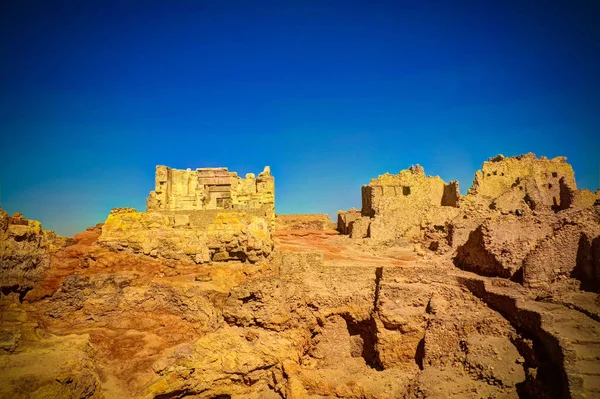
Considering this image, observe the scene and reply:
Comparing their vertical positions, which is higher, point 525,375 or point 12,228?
point 12,228

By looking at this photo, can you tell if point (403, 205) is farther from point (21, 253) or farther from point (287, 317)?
point (21, 253)

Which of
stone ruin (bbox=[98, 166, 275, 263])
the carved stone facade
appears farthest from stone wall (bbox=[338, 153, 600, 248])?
stone ruin (bbox=[98, 166, 275, 263])

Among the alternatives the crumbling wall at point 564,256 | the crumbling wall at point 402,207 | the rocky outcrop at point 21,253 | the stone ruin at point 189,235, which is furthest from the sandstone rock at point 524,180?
the rocky outcrop at point 21,253

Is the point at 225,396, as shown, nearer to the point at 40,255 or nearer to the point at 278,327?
the point at 278,327

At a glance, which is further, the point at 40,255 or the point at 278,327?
the point at 278,327

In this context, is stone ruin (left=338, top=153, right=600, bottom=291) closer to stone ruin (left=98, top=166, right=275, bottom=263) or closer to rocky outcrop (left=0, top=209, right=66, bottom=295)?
stone ruin (left=98, top=166, right=275, bottom=263)

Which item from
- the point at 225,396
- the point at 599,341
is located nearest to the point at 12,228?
the point at 225,396

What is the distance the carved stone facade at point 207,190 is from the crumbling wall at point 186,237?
6431 mm

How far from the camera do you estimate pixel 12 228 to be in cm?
811

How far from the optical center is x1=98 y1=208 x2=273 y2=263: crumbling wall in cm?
974

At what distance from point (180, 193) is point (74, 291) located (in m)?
11.5

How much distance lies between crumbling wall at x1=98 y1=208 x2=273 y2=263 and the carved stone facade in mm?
6431

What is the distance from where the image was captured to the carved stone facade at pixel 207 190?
59.9 ft

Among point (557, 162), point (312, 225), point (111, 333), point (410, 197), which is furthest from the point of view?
point (312, 225)
